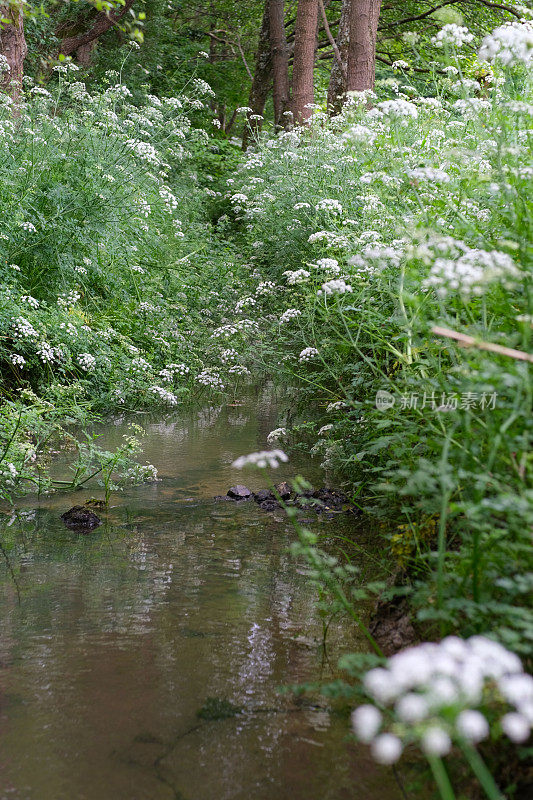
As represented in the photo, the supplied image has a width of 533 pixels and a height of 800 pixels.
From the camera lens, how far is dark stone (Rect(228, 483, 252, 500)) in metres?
5.07

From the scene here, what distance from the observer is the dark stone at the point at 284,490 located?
5066 millimetres

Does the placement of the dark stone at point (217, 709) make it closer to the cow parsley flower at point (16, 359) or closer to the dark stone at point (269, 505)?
the dark stone at point (269, 505)

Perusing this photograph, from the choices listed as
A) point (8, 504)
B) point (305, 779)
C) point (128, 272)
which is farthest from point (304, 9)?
point (305, 779)

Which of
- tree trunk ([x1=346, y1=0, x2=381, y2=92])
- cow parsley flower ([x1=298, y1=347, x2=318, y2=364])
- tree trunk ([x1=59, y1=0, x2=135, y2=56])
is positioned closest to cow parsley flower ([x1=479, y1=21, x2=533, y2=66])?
cow parsley flower ([x1=298, y1=347, x2=318, y2=364])

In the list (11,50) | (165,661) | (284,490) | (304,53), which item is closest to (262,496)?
(284,490)

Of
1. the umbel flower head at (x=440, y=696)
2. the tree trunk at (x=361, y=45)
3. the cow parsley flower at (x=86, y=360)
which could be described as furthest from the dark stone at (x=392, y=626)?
the tree trunk at (x=361, y=45)

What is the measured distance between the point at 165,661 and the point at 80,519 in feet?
6.28

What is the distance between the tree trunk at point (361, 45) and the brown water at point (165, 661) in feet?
28.0

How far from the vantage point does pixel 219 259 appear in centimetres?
1113

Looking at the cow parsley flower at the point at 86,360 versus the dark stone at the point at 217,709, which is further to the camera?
the cow parsley flower at the point at 86,360

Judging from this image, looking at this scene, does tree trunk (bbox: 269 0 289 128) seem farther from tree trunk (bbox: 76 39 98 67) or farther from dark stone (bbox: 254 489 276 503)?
dark stone (bbox: 254 489 276 503)

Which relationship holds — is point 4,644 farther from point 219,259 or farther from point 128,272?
point 219,259

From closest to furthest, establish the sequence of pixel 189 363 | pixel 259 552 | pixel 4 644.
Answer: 1. pixel 4 644
2. pixel 259 552
3. pixel 189 363

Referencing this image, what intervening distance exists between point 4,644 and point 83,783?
103 cm
